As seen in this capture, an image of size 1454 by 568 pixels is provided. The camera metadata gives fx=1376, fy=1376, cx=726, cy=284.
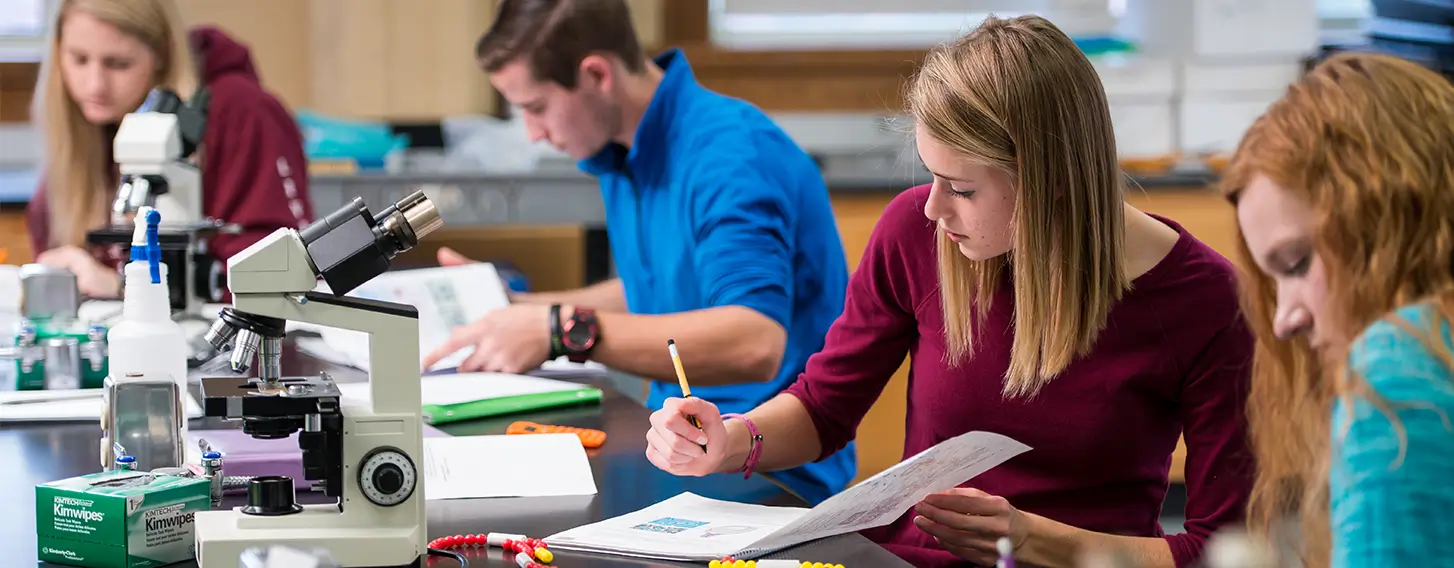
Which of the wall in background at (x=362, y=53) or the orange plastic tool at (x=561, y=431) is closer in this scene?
the orange plastic tool at (x=561, y=431)

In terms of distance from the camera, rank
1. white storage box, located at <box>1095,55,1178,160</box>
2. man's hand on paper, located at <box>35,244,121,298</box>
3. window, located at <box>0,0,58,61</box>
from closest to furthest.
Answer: man's hand on paper, located at <box>35,244,121,298</box> < white storage box, located at <box>1095,55,1178,160</box> < window, located at <box>0,0,58,61</box>

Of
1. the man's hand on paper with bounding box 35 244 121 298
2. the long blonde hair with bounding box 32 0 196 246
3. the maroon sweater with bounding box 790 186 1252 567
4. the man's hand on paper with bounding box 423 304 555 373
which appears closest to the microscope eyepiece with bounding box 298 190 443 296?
the maroon sweater with bounding box 790 186 1252 567

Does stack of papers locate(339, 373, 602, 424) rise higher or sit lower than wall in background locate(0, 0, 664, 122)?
lower

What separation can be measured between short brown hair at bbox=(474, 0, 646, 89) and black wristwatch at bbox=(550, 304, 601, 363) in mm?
459

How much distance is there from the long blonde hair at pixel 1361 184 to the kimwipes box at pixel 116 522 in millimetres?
842

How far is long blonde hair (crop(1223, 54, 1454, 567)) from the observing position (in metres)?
0.91

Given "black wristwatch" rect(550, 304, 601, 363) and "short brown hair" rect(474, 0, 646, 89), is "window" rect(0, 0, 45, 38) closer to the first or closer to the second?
"short brown hair" rect(474, 0, 646, 89)

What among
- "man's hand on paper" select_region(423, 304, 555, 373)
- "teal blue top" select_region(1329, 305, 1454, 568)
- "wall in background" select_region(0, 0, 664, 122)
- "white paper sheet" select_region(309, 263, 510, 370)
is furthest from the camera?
"wall in background" select_region(0, 0, 664, 122)

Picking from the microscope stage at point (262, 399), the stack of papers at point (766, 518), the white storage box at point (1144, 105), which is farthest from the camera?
the white storage box at point (1144, 105)

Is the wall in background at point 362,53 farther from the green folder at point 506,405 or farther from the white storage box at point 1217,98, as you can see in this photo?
the green folder at point 506,405

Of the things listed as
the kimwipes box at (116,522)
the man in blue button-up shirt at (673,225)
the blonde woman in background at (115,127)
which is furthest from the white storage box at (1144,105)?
the kimwipes box at (116,522)

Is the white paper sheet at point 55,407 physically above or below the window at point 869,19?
below

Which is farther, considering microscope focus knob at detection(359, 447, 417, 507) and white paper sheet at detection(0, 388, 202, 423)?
white paper sheet at detection(0, 388, 202, 423)

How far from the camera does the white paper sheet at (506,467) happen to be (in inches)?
51.8
